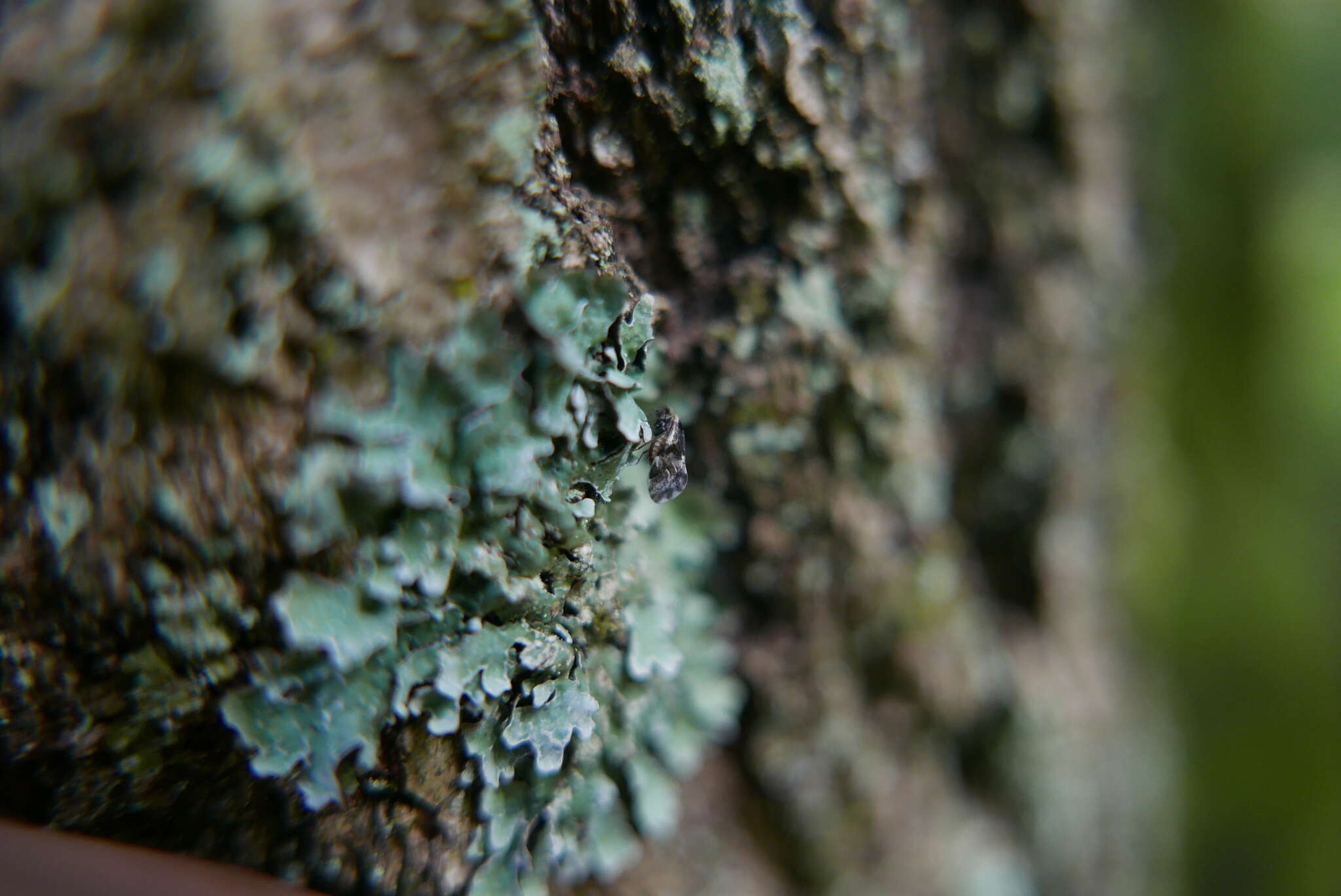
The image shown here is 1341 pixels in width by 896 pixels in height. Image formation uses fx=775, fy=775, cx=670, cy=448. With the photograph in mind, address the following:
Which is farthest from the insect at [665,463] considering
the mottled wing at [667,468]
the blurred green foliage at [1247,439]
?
the blurred green foliage at [1247,439]

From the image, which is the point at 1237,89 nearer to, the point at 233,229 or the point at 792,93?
the point at 792,93

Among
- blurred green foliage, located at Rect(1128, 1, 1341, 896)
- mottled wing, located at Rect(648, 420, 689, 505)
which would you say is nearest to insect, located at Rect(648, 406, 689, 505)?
mottled wing, located at Rect(648, 420, 689, 505)

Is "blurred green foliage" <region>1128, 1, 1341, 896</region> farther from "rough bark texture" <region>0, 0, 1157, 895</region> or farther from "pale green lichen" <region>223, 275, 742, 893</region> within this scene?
"pale green lichen" <region>223, 275, 742, 893</region>

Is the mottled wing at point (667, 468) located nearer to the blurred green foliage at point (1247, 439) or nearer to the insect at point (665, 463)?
the insect at point (665, 463)

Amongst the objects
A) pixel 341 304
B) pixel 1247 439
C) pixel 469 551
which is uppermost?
pixel 1247 439

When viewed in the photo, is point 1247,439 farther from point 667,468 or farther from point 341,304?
point 341,304

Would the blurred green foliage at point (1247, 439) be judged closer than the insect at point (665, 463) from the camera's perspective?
No

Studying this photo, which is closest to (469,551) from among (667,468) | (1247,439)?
(667,468)

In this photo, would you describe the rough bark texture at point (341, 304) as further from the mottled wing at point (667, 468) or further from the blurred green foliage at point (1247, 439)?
the blurred green foliage at point (1247, 439)
